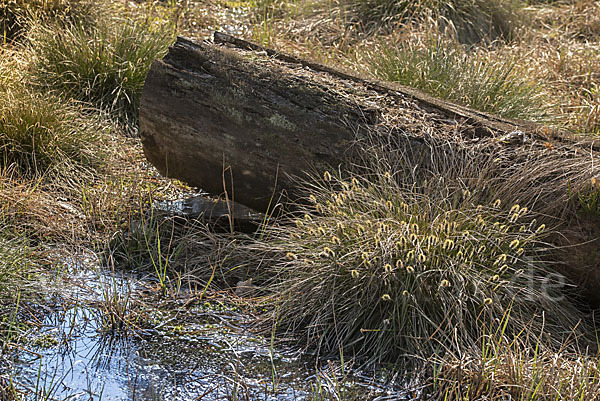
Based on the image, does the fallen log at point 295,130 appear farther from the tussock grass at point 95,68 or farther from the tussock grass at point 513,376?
the tussock grass at point 95,68

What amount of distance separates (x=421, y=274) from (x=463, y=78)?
106 inches

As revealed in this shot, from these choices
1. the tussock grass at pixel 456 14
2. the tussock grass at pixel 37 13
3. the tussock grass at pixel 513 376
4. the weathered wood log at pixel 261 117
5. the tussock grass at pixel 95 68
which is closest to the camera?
the tussock grass at pixel 513 376

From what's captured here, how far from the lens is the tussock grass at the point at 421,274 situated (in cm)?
327

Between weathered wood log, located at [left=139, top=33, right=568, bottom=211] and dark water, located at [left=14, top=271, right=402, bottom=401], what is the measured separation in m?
0.97

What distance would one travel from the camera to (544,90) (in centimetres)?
628

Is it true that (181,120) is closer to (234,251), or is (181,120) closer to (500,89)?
(234,251)

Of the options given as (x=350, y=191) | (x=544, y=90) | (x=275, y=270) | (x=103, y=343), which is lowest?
(x=103, y=343)

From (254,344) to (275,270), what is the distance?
50 centimetres

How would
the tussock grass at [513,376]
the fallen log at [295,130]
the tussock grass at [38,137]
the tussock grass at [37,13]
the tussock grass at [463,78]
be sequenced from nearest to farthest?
the tussock grass at [513,376] → the fallen log at [295,130] → the tussock grass at [38,137] → the tussock grass at [463,78] → the tussock grass at [37,13]

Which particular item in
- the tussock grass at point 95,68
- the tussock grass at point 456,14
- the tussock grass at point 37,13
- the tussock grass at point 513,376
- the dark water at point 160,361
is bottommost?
the dark water at point 160,361

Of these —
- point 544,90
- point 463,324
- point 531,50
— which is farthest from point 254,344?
point 531,50

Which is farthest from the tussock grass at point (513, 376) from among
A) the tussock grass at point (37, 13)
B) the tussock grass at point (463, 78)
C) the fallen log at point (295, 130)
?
the tussock grass at point (37, 13)

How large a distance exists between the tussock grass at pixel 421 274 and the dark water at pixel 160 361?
237mm

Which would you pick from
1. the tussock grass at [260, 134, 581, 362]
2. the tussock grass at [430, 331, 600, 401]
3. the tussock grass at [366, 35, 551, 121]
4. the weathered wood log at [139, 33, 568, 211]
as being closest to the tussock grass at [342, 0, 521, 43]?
the tussock grass at [366, 35, 551, 121]
